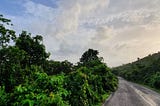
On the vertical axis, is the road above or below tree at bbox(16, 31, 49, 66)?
below

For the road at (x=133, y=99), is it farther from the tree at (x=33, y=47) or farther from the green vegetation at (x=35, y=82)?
the tree at (x=33, y=47)

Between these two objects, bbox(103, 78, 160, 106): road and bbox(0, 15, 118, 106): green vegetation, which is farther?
bbox(103, 78, 160, 106): road

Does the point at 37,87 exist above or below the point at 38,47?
below

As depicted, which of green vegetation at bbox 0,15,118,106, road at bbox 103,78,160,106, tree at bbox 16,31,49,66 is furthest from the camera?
tree at bbox 16,31,49,66

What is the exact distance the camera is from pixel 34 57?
49.3 meters

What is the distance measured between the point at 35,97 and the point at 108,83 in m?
45.6

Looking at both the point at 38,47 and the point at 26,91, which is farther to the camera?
the point at 38,47

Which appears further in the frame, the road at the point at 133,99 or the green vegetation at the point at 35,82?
the road at the point at 133,99

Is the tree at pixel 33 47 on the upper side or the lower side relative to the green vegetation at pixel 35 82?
upper

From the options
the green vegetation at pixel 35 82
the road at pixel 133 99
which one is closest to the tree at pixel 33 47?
the green vegetation at pixel 35 82

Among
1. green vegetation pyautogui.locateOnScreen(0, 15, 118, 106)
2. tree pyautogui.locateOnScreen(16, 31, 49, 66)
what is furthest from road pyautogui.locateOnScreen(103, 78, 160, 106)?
tree pyautogui.locateOnScreen(16, 31, 49, 66)

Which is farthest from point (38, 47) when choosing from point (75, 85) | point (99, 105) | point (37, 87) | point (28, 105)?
point (28, 105)

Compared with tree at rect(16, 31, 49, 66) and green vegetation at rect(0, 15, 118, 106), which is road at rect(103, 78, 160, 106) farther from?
tree at rect(16, 31, 49, 66)

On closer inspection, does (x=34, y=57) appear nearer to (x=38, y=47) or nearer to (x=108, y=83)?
(x=38, y=47)
